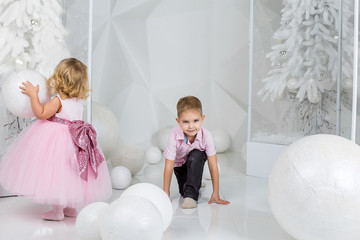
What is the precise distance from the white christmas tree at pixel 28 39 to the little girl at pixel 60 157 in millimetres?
472

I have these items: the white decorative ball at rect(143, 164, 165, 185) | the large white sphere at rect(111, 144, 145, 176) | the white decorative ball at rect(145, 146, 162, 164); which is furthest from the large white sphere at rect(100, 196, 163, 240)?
the white decorative ball at rect(145, 146, 162, 164)

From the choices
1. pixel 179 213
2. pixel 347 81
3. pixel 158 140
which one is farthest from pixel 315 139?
pixel 158 140

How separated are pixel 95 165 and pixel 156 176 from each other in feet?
4.46

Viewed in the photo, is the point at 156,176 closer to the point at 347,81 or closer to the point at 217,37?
the point at 347,81

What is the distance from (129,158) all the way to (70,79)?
1268mm

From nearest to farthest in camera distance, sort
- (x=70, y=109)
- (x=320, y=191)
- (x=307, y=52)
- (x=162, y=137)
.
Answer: (x=320, y=191) → (x=70, y=109) → (x=307, y=52) → (x=162, y=137)

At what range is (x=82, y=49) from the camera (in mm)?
3135

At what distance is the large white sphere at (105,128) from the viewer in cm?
381

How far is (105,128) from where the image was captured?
3869 mm

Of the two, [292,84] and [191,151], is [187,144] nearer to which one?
[191,151]

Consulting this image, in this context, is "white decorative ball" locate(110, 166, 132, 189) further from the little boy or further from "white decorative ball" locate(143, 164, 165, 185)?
the little boy

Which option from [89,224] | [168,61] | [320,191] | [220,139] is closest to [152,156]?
[220,139]

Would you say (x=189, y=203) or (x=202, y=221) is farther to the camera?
(x=189, y=203)

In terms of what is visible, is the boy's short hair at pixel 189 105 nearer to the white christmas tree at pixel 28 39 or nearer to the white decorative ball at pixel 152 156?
the white christmas tree at pixel 28 39
